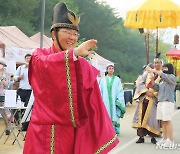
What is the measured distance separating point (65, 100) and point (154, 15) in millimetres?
7556

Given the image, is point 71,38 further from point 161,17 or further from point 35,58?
point 161,17

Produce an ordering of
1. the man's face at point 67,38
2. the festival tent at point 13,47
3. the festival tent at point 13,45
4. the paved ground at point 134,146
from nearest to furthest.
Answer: the man's face at point 67,38, the paved ground at point 134,146, the festival tent at point 13,47, the festival tent at point 13,45

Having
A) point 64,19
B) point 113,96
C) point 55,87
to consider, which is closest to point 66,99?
point 55,87

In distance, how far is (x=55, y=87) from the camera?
12.5ft

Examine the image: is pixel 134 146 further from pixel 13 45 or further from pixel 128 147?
pixel 13 45

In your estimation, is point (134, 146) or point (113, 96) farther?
point (113, 96)

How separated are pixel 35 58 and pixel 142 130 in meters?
7.39

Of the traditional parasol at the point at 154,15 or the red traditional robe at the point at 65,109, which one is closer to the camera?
the red traditional robe at the point at 65,109

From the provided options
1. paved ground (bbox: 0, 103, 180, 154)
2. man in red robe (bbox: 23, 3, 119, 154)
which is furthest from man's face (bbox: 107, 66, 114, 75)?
man in red robe (bbox: 23, 3, 119, 154)

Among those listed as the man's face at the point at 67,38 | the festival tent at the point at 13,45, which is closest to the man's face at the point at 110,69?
the festival tent at the point at 13,45

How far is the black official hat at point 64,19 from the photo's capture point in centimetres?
408

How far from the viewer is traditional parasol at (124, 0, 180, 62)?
1103 centimetres

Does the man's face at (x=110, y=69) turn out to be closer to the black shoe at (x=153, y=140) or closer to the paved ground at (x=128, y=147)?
the paved ground at (x=128, y=147)

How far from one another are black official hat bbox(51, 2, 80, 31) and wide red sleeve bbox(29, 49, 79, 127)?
12.0 inches
